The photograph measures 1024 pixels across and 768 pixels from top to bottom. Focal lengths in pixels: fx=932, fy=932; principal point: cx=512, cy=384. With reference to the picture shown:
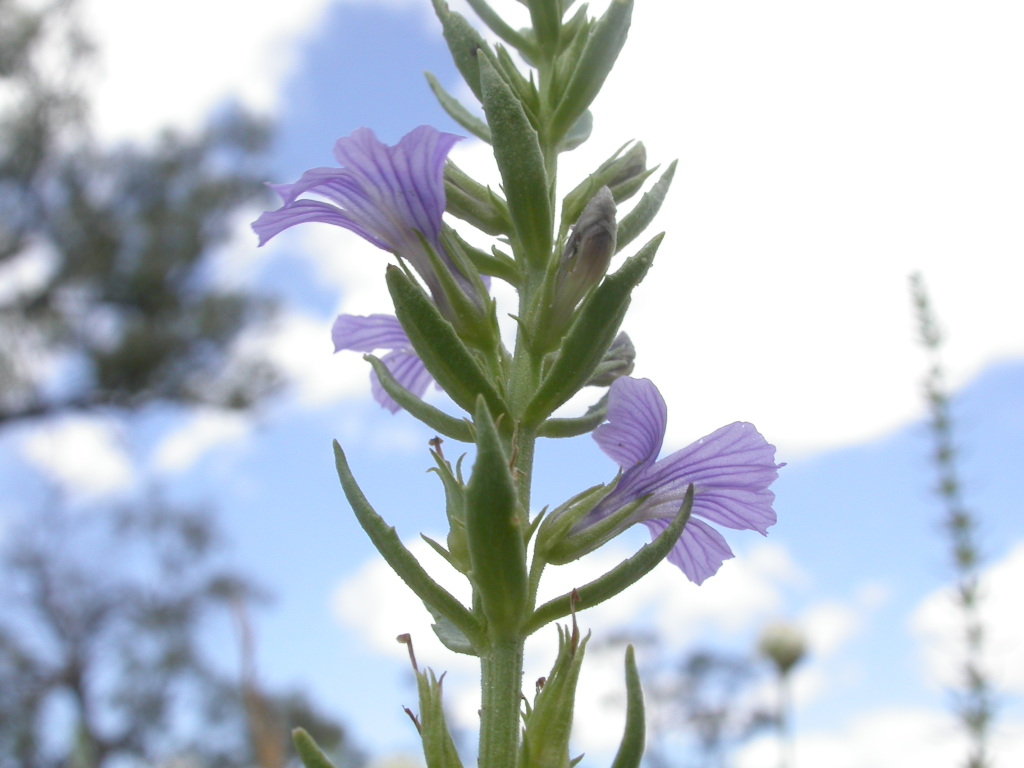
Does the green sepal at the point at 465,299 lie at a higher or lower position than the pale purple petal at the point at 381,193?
lower

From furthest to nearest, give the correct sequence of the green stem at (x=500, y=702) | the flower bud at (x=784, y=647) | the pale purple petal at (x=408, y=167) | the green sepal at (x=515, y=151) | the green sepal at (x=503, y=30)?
the flower bud at (x=784, y=647) → the green sepal at (x=503, y=30) → the pale purple petal at (x=408, y=167) → the green sepal at (x=515, y=151) → the green stem at (x=500, y=702)

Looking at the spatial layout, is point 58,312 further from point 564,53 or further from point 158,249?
point 564,53

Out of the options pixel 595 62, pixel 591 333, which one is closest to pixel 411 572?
pixel 591 333

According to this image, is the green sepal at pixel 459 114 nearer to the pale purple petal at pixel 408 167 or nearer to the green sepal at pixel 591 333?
the pale purple petal at pixel 408 167

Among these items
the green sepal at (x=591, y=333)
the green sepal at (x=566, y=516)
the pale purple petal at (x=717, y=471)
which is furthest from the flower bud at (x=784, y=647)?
the green sepal at (x=591, y=333)

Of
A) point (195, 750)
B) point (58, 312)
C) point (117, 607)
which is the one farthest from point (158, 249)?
point (195, 750)

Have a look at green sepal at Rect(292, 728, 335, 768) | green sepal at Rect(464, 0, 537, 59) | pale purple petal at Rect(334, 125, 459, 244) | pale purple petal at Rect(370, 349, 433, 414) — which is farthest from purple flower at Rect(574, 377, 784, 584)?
green sepal at Rect(464, 0, 537, 59)
